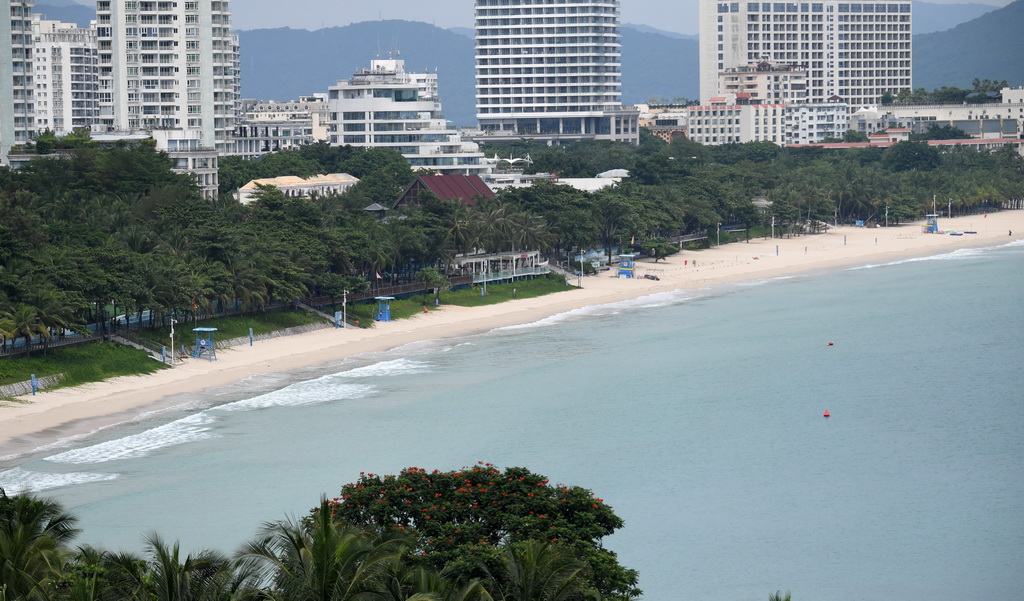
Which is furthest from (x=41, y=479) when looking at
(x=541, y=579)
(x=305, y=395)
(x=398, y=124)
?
(x=398, y=124)

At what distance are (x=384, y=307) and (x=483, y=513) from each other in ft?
174

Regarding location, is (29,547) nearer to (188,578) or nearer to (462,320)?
(188,578)

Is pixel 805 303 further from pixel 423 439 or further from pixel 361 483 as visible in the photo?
pixel 361 483

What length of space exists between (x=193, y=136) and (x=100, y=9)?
18086 mm

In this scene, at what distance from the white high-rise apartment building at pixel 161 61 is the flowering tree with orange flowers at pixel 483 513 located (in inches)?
4201

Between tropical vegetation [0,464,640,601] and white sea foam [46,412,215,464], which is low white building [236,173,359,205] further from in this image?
tropical vegetation [0,464,640,601]

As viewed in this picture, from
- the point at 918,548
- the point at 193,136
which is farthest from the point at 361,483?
the point at 193,136

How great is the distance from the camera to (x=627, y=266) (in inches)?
4434

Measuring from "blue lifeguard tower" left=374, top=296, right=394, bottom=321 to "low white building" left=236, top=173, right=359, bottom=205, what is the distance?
33072 mm

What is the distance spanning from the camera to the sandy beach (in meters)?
58.4

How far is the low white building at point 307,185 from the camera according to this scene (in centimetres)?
12104

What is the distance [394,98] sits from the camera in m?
162

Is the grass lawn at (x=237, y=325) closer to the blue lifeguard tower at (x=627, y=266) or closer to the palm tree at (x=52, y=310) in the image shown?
the palm tree at (x=52, y=310)

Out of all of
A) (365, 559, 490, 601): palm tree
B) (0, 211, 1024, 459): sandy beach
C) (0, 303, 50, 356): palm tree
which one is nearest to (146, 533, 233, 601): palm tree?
(365, 559, 490, 601): palm tree
